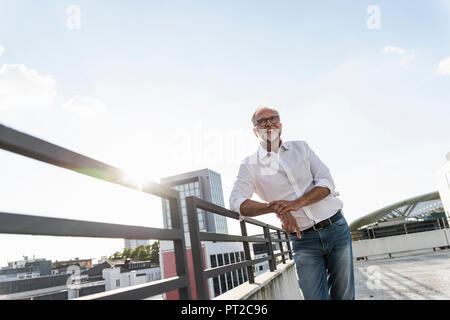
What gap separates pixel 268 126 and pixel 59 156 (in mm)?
1442

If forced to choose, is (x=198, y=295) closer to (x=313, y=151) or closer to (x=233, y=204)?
(x=233, y=204)

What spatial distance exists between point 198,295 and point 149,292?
2.12 feet

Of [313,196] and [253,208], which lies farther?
[253,208]

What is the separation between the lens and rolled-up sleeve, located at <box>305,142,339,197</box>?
2.04 metres

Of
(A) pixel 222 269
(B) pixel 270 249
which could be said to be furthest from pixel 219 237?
(B) pixel 270 249

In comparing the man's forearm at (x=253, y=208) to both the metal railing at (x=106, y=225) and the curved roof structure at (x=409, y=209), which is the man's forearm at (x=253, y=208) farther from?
the curved roof structure at (x=409, y=209)

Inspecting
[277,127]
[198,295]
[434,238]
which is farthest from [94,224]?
[434,238]

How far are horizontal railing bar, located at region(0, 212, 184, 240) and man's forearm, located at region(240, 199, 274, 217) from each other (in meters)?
0.86

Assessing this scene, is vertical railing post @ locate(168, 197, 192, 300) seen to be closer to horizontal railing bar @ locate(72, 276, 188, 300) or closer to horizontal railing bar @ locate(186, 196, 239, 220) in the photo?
horizontal railing bar @ locate(72, 276, 188, 300)

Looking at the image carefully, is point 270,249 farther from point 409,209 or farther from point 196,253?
point 409,209

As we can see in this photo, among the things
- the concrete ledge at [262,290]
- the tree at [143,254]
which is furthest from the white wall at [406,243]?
the tree at [143,254]

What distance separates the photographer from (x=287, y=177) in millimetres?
2166

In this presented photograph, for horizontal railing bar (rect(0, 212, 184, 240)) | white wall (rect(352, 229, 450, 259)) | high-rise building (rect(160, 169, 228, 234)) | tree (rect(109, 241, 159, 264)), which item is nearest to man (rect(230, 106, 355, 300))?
horizontal railing bar (rect(0, 212, 184, 240))

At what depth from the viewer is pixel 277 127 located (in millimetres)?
2166
